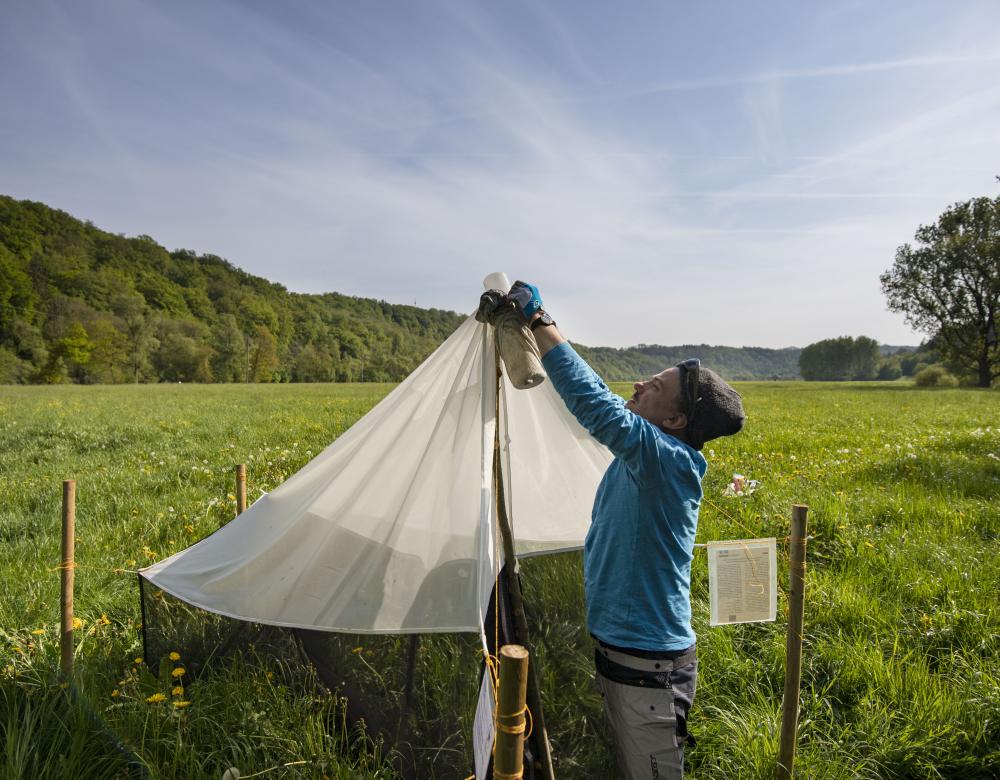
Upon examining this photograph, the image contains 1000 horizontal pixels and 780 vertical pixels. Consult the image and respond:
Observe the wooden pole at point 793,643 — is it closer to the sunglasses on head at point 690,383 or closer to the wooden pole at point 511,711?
the sunglasses on head at point 690,383

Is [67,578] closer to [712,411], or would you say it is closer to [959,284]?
[712,411]

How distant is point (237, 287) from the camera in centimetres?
13825

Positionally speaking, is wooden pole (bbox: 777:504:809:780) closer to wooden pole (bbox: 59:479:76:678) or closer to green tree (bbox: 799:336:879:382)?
wooden pole (bbox: 59:479:76:678)

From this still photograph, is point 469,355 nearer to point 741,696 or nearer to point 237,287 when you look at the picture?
point 741,696

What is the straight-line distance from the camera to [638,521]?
206 centimetres

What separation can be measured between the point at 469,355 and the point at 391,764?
1.91 metres

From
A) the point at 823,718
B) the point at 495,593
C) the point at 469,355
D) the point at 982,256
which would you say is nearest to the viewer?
the point at 495,593

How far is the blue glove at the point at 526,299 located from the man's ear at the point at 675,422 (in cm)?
68

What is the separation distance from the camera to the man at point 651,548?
199 centimetres

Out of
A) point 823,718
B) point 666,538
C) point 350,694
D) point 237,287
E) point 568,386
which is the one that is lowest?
point 823,718

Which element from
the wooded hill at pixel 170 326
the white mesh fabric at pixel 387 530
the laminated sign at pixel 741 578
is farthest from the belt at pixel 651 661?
the wooded hill at pixel 170 326

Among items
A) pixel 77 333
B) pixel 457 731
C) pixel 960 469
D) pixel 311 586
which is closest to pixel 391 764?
pixel 457 731

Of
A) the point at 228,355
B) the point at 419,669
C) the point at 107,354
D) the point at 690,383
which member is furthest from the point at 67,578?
the point at 228,355

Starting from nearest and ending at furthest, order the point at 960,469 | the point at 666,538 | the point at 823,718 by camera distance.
Answer: the point at 666,538, the point at 823,718, the point at 960,469
